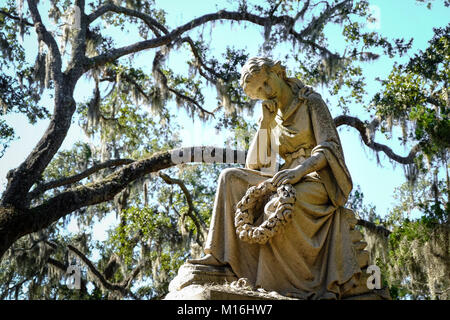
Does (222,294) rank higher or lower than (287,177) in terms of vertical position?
lower

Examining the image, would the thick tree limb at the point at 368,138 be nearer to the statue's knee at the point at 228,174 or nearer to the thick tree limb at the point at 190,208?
the thick tree limb at the point at 190,208

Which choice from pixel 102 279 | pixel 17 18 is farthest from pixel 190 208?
pixel 17 18

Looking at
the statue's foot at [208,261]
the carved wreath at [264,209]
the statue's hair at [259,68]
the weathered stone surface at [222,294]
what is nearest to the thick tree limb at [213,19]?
the statue's hair at [259,68]

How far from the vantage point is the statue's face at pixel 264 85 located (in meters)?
4.81

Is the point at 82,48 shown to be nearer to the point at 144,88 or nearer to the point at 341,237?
the point at 144,88

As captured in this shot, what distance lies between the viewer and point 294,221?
4223 millimetres

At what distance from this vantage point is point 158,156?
10.9 metres

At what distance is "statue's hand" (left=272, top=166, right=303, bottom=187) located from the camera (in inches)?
170

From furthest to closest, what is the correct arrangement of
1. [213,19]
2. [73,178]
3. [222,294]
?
[213,19] < [73,178] < [222,294]

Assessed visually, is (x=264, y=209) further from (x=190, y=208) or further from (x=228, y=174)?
(x=190, y=208)

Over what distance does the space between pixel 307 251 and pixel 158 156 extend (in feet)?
22.7

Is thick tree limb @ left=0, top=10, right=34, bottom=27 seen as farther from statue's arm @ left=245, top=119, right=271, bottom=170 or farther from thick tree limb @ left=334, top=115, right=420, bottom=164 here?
statue's arm @ left=245, top=119, right=271, bottom=170

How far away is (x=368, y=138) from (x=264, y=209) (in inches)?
325

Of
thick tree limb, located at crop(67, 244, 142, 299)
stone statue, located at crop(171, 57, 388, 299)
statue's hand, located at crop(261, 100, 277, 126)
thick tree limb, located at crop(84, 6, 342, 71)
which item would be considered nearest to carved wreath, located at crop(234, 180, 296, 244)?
stone statue, located at crop(171, 57, 388, 299)
